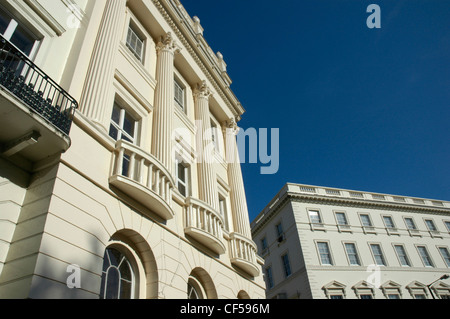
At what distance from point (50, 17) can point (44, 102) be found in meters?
3.80

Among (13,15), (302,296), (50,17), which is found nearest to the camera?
(13,15)

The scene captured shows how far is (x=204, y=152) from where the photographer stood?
14320mm

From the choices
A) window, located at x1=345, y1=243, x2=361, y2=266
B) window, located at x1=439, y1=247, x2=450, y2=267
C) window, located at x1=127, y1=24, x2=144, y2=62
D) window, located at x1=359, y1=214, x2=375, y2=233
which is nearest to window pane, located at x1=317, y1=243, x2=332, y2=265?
window, located at x1=345, y1=243, x2=361, y2=266

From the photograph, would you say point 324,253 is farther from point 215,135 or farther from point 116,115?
point 116,115

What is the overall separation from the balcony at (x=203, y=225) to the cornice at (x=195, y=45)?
9515mm

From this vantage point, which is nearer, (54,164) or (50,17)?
(54,164)

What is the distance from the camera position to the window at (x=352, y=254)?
29777mm

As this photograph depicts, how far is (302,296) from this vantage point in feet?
90.9

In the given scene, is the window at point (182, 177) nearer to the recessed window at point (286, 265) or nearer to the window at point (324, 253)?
the window at point (324, 253)

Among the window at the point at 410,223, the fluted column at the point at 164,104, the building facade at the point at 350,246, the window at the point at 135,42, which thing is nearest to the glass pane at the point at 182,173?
the fluted column at the point at 164,104

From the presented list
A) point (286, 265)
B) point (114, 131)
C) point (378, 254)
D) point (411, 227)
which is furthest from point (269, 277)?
point (114, 131)

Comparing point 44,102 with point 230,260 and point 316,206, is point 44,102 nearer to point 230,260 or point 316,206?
point 230,260

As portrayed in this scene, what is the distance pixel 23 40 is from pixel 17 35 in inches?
6.6
